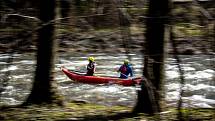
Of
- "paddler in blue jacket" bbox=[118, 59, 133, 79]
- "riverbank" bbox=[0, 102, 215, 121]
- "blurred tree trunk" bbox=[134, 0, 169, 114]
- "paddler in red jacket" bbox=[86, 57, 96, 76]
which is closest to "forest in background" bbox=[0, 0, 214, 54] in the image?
"blurred tree trunk" bbox=[134, 0, 169, 114]

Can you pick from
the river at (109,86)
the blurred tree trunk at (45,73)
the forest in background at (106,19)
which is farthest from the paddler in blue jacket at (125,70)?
the blurred tree trunk at (45,73)

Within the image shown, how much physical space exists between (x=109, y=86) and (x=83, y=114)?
9.09m

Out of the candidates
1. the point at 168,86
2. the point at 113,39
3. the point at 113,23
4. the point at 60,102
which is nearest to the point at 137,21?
the point at 113,23

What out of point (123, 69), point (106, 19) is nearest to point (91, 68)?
point (123, 69)

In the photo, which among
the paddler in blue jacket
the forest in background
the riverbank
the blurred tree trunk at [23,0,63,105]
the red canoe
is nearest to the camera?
the forest in background

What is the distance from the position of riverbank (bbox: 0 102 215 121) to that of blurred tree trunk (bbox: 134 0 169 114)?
284mm

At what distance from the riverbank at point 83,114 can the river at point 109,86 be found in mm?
1159

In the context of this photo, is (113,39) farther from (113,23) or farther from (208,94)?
(113,23)

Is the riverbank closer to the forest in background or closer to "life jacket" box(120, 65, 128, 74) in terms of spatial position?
the forest in background

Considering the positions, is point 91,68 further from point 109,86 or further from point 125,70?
point 109,86

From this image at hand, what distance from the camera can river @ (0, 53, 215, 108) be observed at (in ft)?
50.7

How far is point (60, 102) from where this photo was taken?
10.9 m

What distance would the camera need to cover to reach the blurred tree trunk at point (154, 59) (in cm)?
923

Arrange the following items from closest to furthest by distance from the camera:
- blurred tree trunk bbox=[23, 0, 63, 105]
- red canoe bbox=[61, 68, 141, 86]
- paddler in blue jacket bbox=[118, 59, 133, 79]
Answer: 1. blurred tree trunk bbox=[23, 0, 63, 105]
2. red canoe bbox=[61, 68, 141, 86]
3. paddler in blue jacket bbox=[118, 59, 133, 79]
